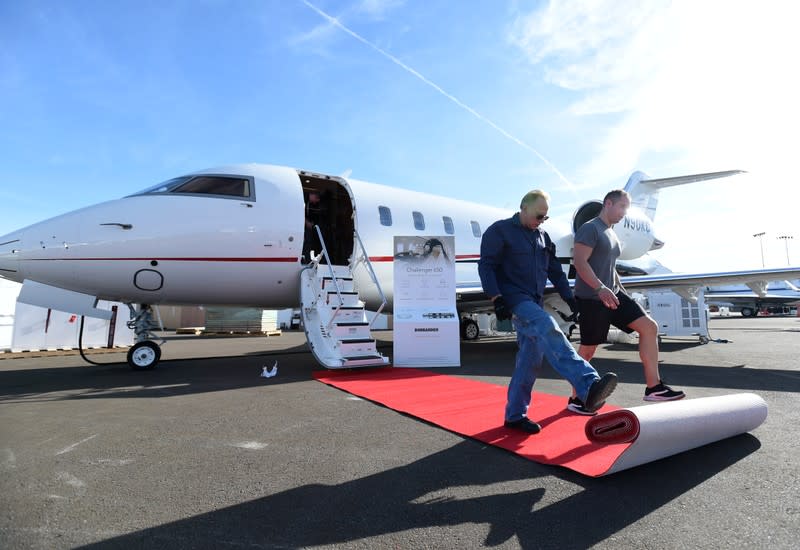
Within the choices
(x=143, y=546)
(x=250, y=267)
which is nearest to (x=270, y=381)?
(x=250, y=267)

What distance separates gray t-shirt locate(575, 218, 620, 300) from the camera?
12.3 ft

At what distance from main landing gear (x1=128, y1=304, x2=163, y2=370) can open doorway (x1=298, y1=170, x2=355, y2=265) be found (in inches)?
116

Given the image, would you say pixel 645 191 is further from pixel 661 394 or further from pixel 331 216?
pixel 661 394

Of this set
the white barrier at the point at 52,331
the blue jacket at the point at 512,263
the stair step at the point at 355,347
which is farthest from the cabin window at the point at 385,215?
the white barrier at the point at 52,331

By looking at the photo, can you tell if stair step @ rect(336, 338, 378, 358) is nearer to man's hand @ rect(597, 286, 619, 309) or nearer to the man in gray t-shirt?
the man in gray t-shirt

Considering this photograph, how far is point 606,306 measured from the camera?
3.64 meters

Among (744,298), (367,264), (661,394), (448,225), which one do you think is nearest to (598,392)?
(661,394)

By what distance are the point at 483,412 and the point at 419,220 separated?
602 centimetres

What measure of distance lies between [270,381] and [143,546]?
4.34 metres

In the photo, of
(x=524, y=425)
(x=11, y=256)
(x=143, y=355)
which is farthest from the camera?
(x=143, y=355)

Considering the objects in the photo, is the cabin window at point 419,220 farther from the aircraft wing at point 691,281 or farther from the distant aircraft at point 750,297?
the distant aircraft at point 750,297

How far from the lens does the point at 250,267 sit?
715cm

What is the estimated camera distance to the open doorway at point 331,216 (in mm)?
8953

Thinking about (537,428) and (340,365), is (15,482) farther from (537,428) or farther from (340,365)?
(340,365)
